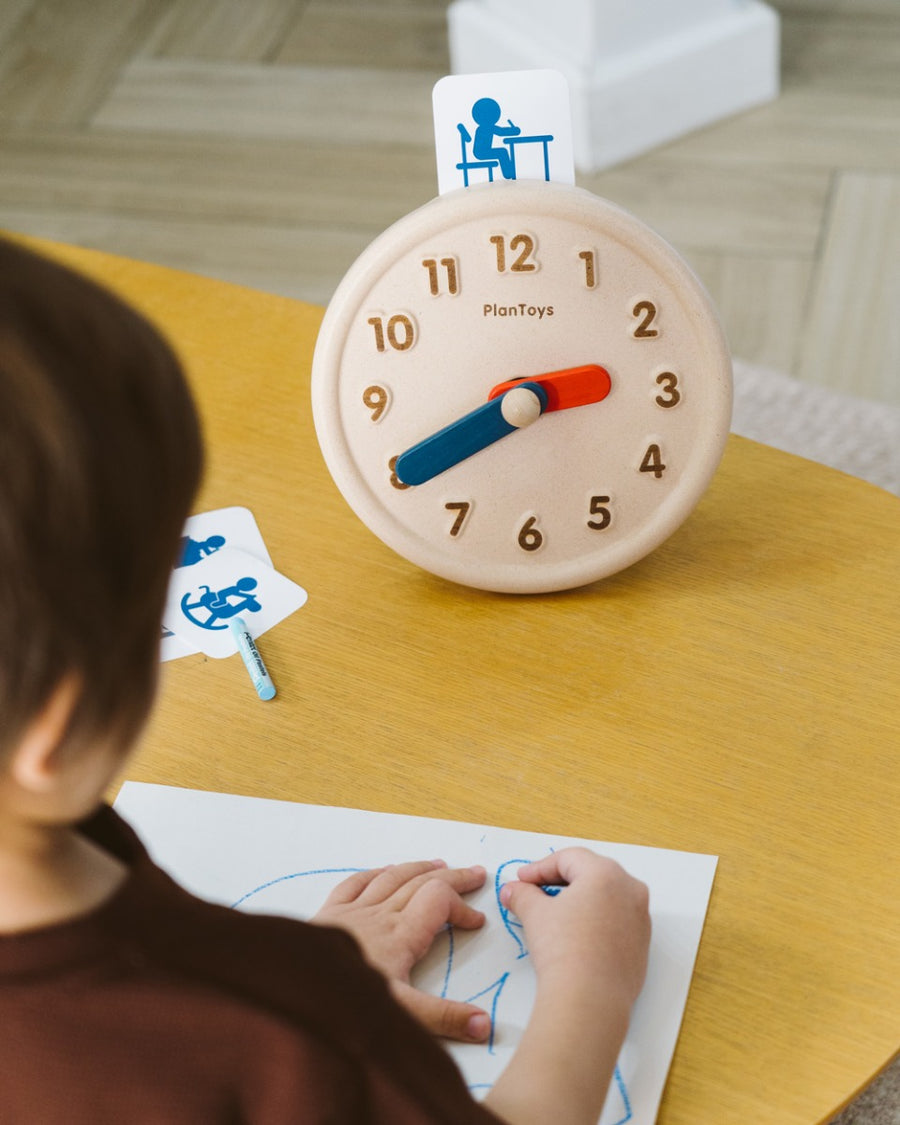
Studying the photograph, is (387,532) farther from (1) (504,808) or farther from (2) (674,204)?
(2) (674,204)

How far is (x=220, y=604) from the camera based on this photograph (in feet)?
3.08

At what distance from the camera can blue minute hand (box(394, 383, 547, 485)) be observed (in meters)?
0.86

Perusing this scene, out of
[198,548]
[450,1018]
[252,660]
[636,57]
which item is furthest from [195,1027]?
[636,57]

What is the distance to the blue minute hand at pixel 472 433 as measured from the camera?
0.86 meters

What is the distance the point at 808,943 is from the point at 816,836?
69mm

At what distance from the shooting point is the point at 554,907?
0.70 meters

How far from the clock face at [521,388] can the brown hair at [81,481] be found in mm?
428

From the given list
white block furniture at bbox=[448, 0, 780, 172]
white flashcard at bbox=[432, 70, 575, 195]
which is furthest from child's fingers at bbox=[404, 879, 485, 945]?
white block furniture at bbox=[448, 0, 780, 172]

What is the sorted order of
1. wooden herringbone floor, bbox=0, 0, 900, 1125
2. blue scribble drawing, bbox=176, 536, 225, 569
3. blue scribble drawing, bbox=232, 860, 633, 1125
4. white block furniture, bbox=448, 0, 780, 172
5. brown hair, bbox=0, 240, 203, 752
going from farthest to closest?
1. white block furniture, bbox=448, 0, 780, 172
2. wooden herringbone floor, bbox=0, 0, 900, 1125
3. blue scribble drawing, bbox=176, 536, 225, 569
4. blue scribble drawing, bbox=232, 860, 633, 1125
5. brown hair, bbox=0, 240, 203, 752

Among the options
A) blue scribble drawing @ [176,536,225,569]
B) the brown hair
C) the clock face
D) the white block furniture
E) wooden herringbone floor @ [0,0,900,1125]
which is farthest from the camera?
the white block furniture

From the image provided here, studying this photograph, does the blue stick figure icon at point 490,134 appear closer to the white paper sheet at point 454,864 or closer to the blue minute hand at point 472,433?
the blue minute hand at point 472,433

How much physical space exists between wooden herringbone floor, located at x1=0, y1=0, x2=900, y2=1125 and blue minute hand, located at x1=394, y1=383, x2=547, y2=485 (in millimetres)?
1278

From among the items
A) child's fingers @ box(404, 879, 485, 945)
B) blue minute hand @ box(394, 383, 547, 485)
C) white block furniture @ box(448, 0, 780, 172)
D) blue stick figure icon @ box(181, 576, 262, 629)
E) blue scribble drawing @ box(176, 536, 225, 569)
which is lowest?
white block furniture @ box(448, 0, 780, 172)

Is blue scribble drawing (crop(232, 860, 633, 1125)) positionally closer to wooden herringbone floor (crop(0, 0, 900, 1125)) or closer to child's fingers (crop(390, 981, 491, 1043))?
child's fingers (crop(390, 981, 491, 1043))
